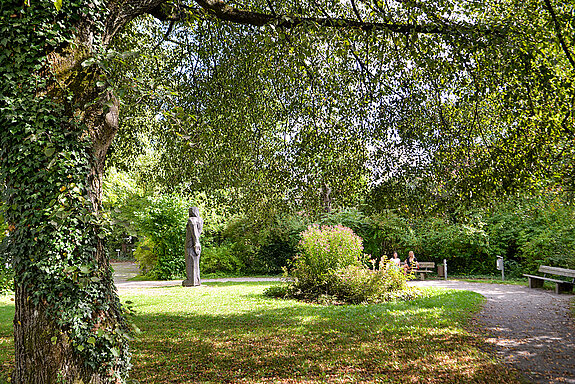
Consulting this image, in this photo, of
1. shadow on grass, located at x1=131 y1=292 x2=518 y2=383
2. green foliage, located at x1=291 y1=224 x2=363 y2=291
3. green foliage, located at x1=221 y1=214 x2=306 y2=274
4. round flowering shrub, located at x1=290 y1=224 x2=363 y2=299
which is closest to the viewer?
shadow on grass, located at x1=131 y1=292 x2=518 y2=383

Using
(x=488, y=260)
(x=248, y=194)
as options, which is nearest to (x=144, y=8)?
(x=248, y=194)

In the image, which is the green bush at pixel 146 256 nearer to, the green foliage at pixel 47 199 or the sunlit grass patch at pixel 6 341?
the sunlit grass patch at pixel 6 341

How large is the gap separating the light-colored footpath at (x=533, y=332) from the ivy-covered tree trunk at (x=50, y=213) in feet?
16.7

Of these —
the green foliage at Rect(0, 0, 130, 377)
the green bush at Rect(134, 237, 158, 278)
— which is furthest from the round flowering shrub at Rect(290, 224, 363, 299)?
the green bush at Rect(134, 237, 158, 278)

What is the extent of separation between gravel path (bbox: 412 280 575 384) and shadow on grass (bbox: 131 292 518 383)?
432mm

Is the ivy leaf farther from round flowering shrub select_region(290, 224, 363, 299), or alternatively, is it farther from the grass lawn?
round flowering shrub select_region(290, 224, 363, 299)

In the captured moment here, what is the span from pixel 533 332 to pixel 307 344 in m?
4.38

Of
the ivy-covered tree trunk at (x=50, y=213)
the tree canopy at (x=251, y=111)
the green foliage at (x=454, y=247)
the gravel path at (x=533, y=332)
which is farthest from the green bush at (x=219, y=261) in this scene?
the ivy-covered tree trunk at (x=50, y=213)

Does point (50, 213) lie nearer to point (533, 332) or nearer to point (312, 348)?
point (312, 348)

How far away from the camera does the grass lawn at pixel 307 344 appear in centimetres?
499

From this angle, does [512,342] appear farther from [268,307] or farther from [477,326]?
[268,307]

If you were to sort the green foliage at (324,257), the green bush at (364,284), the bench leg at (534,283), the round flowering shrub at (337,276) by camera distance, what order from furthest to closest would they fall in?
the bench leg at (534,283)
the green foliage at (324,257)
the round flowering shrub at (337,276)
the green bush at (364,284)

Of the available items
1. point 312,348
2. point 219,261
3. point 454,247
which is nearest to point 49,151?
point 312,348

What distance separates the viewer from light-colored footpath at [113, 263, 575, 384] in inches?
210
